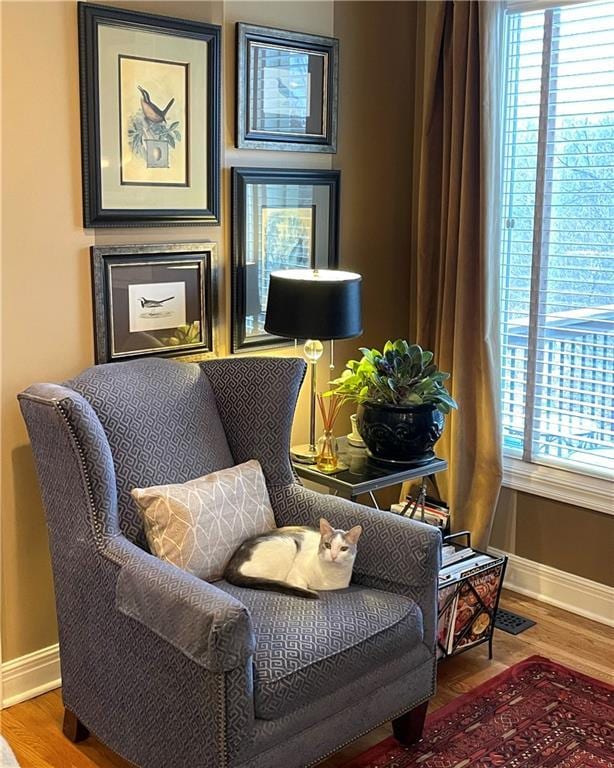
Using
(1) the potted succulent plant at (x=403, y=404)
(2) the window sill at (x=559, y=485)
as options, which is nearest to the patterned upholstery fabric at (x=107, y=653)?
(1) the potted succulent plant at (x=403, y=404)

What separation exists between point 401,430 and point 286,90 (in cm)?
131

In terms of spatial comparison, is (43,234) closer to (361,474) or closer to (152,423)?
(152,423)

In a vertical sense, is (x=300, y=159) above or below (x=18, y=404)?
above

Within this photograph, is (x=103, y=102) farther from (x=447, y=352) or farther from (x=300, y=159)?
(x=447, y=352)

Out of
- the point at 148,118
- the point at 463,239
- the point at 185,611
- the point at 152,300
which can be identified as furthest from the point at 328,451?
the point at 148,118

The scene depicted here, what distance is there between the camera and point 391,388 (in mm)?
3043

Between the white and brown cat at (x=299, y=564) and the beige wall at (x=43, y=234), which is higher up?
the beige wall at (x=43, y=234)

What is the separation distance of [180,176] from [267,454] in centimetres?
98

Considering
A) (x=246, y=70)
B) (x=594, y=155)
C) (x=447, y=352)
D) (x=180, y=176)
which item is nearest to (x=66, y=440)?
(x=180, y=176)

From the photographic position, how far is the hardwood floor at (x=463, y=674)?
2.58 m

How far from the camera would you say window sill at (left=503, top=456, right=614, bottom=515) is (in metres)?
3.39

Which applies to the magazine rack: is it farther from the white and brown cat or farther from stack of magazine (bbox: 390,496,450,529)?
the white and brown cat

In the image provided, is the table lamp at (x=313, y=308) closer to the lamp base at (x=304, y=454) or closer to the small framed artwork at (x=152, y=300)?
the small framed artwork at (x=152, y=300)

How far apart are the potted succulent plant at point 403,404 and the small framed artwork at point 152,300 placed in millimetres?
614
